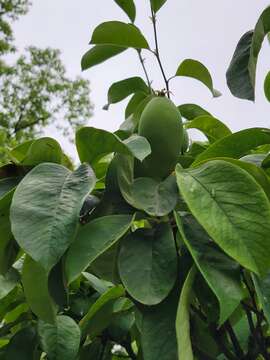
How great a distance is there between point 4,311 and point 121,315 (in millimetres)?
164

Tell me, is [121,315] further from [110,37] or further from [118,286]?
[110,37]

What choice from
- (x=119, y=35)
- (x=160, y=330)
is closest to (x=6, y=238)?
(x=160, y=330)

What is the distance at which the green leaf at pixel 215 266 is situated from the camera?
42cm

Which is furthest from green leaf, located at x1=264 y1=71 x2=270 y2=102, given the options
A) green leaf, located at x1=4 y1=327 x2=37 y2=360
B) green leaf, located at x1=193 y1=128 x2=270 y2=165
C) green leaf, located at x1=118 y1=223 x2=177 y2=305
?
green leaf, located at x1=4 y1=327 x2=37 y2=360

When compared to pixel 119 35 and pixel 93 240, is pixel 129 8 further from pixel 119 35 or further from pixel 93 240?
pixel 93 240

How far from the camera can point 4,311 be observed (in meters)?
0.74

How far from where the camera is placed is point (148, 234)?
1.66 ft

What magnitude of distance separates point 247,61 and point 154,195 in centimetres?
24

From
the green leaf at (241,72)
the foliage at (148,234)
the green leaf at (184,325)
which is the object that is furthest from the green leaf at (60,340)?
the green leaf at (241,72)

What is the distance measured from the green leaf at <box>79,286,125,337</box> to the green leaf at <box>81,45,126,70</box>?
284 millimetres

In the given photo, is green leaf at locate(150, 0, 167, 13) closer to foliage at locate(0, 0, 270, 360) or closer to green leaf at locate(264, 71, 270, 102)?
foliage at locate(0, 0, 270, 360)

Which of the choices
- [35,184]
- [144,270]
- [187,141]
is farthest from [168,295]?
[187,141]

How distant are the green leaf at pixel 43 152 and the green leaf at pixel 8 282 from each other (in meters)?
0.13

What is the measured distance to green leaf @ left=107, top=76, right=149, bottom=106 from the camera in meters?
0.73
